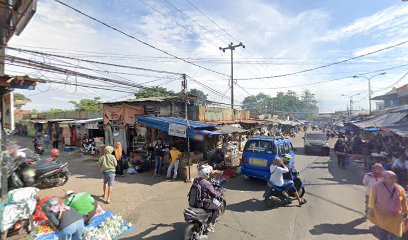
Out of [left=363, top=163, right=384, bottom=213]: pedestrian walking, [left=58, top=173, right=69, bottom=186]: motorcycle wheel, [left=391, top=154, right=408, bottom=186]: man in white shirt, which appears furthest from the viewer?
[left=58, top=173, right=69, bottom=186]: motorcycle wheel

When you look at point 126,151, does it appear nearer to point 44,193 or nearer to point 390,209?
point 44,193

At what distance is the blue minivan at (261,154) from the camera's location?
7.61 metres

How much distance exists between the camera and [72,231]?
3.41m

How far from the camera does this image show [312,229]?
15.4 feet

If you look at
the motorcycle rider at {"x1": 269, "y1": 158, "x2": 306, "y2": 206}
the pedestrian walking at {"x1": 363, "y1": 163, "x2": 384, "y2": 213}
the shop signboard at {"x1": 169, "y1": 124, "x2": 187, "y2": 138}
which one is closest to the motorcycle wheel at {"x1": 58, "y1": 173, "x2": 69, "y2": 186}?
the shop signboard at {"x1": 169, "y1": 124, "x2": 187, "y2": 138}

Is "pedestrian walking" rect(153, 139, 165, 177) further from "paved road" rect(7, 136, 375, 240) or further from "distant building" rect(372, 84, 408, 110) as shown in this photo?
"distant building" rect(372, 84, 408, 110)

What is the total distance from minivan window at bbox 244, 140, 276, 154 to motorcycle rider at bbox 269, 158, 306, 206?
1735 millimetres

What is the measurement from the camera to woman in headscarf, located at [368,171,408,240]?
3.60 m

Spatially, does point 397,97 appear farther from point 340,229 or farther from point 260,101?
point 260,101

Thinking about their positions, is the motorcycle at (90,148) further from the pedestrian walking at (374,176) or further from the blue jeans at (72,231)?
the pedestrian walking at (374,176)

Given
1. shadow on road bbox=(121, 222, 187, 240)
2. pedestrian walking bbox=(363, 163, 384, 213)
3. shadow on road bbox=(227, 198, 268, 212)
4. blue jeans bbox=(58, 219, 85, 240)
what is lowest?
shadow on road bbox=(227, 198, 268, 212)

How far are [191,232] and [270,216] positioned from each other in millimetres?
2407

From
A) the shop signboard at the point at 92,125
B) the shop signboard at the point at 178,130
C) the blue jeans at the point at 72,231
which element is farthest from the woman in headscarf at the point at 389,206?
the shop signboard at the point at 92,125

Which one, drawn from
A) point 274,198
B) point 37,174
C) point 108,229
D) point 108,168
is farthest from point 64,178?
point 274,198
